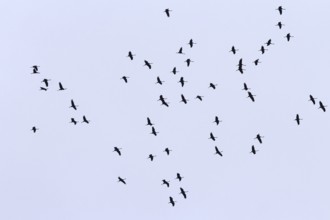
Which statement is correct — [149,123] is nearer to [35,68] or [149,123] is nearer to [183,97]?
[183,97]

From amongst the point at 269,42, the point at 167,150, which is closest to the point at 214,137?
the point at 167,150

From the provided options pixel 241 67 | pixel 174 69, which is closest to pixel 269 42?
pixel 241 67

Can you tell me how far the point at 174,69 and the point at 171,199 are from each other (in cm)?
1107

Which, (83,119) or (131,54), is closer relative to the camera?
(131,54)

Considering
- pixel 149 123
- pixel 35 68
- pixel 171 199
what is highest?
pixel 35 68

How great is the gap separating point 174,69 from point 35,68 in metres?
11.0

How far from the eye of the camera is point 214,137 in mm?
78188

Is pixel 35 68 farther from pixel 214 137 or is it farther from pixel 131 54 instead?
pixel 214 137

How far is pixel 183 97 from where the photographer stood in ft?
255

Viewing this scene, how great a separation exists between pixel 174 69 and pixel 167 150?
262 inches

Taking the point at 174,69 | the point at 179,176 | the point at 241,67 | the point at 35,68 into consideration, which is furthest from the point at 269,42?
the point at 35,68

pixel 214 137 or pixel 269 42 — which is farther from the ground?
pixel 269 42

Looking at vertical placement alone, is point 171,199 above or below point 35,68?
below

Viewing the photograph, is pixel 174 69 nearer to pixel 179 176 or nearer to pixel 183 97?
pixel 183 97
